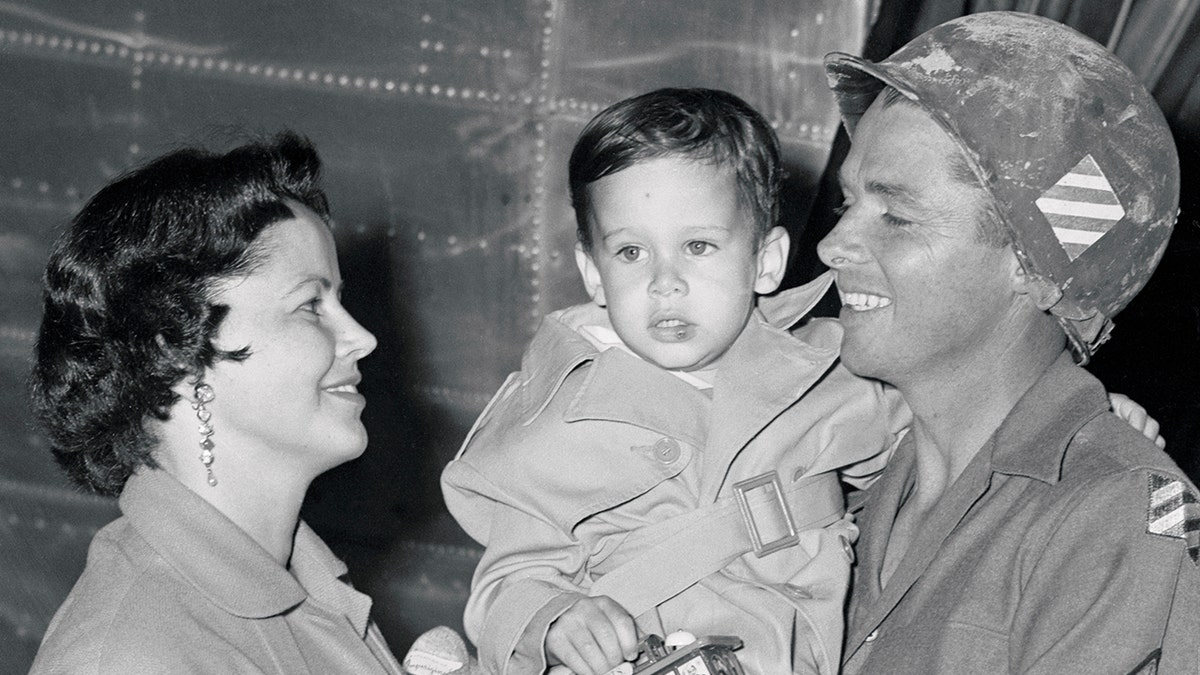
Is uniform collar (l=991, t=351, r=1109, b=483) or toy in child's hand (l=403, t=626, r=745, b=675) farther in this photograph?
uniform collar (l=991, t=351, r=1109, b=483)

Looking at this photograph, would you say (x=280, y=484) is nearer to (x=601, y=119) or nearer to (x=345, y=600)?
(x=345, y=600)

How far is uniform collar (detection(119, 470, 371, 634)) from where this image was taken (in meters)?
2.30

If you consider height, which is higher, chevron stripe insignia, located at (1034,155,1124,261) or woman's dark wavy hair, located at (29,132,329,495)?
chevron stripe insignia, located at (1034,155,1124,261)

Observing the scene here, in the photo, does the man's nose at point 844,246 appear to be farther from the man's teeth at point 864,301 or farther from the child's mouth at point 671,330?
the child's mouth at point 671,330

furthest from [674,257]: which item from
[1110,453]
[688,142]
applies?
[1110,453]

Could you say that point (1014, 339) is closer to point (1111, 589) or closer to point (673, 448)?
point (1111, 589)

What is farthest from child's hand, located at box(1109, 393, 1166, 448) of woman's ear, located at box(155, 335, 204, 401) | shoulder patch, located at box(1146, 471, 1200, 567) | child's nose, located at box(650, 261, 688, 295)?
woman's ear, located at box(155, 335, 204, 401)

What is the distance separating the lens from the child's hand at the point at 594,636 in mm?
2432

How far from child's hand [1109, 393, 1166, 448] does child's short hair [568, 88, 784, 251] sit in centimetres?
83

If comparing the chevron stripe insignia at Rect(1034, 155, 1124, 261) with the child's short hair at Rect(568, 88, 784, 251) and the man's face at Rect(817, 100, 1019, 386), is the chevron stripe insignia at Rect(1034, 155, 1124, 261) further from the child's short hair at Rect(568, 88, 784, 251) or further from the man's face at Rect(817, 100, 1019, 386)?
the child's short hair at Rect(568, 88, 784, 251)

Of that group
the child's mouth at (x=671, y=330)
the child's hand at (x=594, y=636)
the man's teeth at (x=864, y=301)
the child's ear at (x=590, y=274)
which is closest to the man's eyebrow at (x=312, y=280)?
the child's ear at (x=590, y=274)

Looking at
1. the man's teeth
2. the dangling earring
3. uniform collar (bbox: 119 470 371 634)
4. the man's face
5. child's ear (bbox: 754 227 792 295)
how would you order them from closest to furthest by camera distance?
1. uniform collar (bbox: 119 470 371 634)
2. the dangling earring
3. the man's face
4. the man's teeth
5. child's ear (bbox: 754 227 792 295)

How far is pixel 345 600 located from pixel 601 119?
113 cm

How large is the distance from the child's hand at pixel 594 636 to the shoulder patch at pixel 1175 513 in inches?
37.2
